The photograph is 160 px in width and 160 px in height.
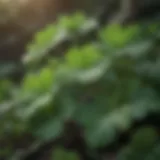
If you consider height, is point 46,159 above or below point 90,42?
below

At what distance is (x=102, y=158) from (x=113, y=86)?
0.17 m

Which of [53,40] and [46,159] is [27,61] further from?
[46,159]

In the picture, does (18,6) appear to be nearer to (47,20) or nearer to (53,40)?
(47,20)

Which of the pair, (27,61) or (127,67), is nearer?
(127,67)

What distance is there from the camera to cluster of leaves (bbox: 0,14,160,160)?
0.98m

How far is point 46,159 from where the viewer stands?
1.17 m

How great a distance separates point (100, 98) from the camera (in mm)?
1045

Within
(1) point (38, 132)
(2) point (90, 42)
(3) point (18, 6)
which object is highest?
(3) point (18, 6)

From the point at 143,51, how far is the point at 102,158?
10.3 inches

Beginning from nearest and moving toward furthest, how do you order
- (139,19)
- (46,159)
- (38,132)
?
(38,132), (46,159), (139,19)

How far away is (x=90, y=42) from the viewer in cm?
133

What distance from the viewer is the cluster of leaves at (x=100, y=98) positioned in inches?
38.5

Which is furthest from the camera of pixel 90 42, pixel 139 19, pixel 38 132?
pixel 139 19

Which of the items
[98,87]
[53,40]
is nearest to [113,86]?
[98,87]
